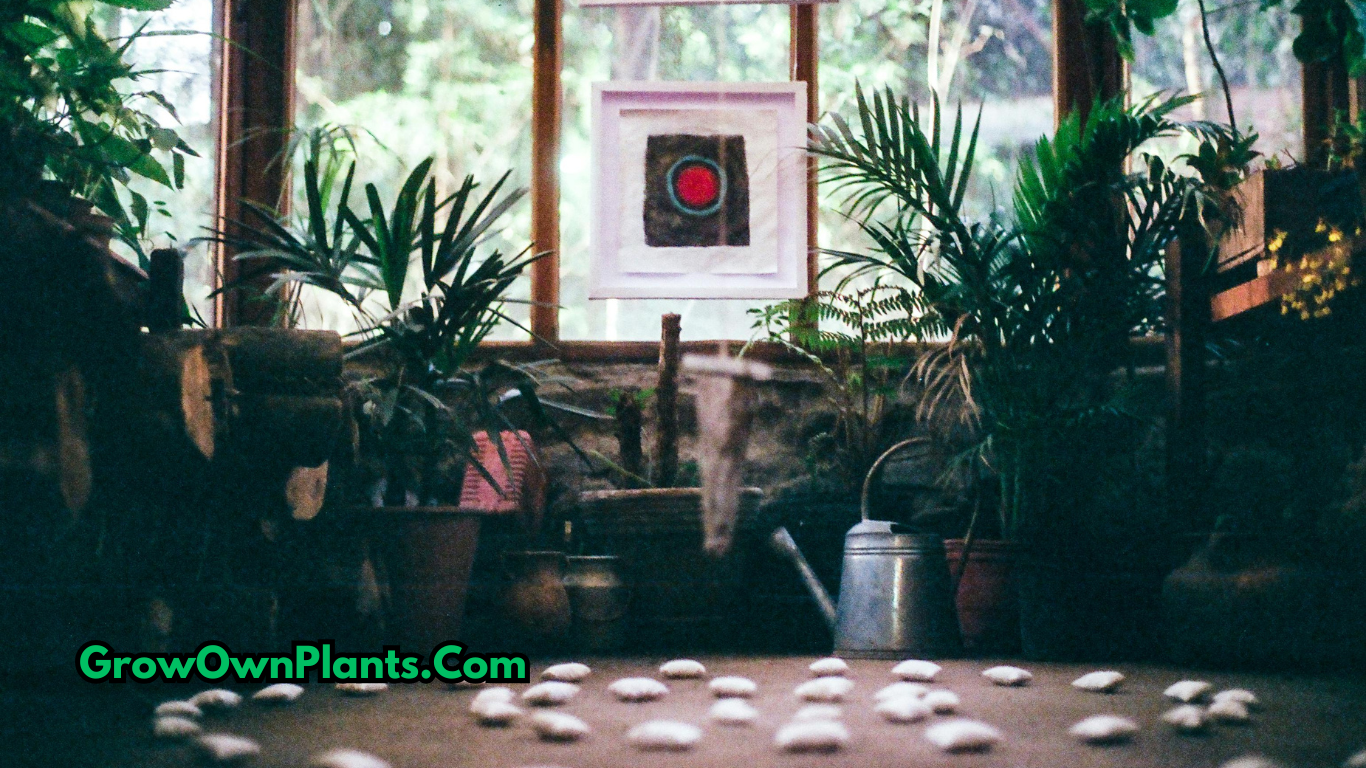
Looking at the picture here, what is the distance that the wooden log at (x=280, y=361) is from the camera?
2.22 metres

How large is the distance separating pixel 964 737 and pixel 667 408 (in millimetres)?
1680

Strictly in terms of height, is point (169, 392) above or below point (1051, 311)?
below

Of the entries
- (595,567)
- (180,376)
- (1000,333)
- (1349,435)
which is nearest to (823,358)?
(1000,333)

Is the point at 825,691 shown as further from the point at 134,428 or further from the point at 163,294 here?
the point at 163,294

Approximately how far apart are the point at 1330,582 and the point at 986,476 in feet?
3.22

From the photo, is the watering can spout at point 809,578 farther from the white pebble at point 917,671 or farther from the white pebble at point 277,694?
the white pebble at point 277,694

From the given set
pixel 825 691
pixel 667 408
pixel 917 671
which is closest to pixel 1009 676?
pixel 917 671

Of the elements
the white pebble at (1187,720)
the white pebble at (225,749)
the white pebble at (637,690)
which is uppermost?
the white pebble at (225,749)

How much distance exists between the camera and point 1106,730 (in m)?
1.57

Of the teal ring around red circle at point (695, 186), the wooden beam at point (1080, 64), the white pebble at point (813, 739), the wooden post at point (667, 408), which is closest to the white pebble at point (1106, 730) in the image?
the white pebble at point (813, 739)

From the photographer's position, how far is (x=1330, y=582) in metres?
2.42

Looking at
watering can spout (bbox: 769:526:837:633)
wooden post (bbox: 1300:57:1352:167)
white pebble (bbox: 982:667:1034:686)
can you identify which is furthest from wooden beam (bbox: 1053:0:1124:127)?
white pebble (bbox: 982:667:1034:686)

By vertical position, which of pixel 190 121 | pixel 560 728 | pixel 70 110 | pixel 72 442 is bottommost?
pixel 560 728

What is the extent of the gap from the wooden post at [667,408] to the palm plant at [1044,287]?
49 centimetres
